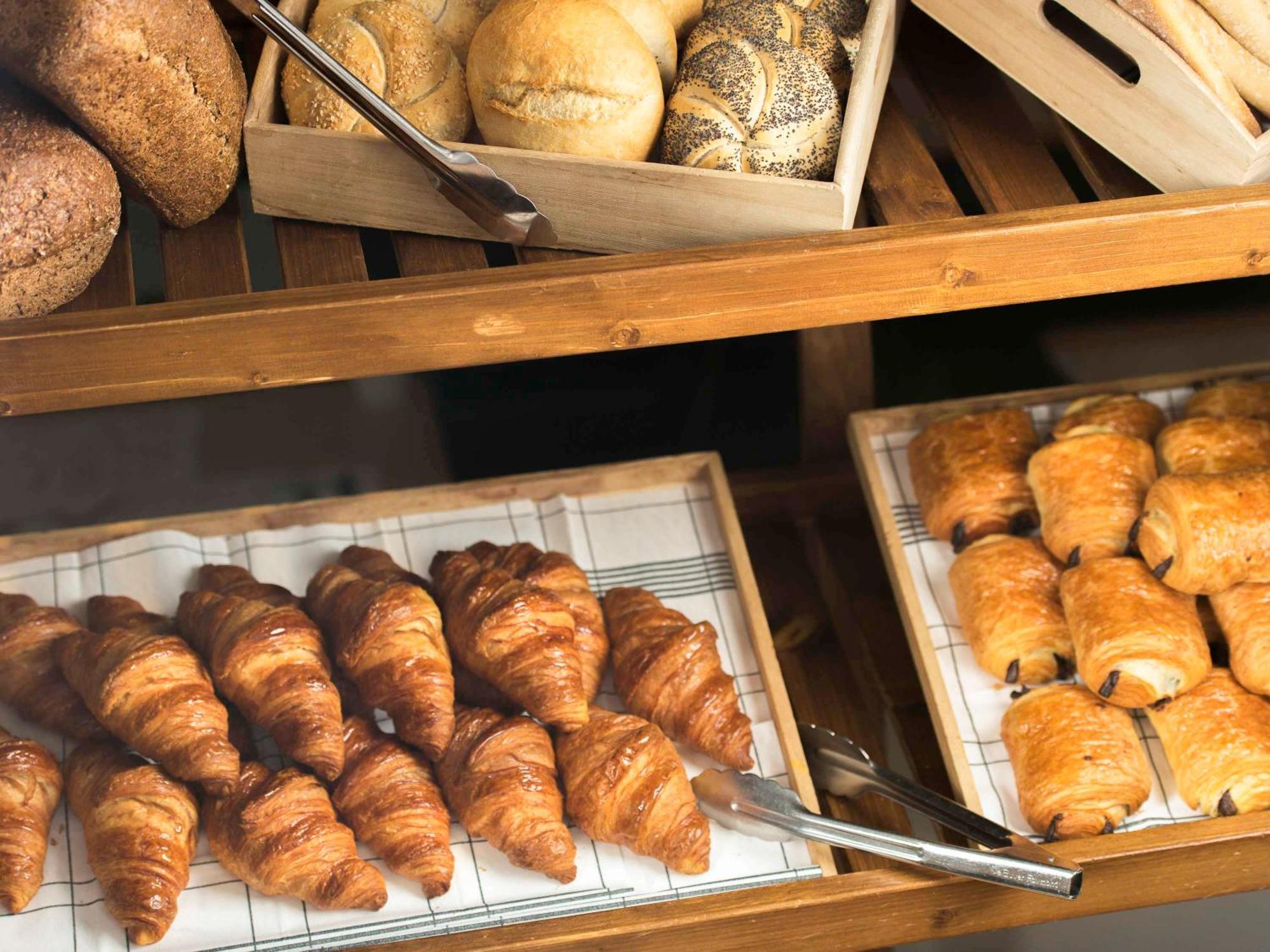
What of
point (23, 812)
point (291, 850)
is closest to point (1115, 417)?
point (291, 850)

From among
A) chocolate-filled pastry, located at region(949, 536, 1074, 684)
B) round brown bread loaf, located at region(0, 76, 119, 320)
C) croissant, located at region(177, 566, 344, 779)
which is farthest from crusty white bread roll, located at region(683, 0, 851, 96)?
croissant, located at region(177, 566, 344, 779)

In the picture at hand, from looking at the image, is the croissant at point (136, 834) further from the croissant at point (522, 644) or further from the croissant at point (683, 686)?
the croissant at point (683, 686)

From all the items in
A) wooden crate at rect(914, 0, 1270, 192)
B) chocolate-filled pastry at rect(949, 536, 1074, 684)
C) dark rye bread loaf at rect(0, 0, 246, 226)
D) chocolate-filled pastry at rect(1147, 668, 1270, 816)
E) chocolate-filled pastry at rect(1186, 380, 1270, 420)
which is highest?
dark rye bread loaf at rect(0, 0, 246, 226)

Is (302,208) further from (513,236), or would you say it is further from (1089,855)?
(1089,855)

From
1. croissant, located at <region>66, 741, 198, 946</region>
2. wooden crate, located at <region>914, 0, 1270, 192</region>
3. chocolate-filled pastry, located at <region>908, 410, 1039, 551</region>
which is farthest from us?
chocolate-filled pastry, located at <region>908, 410, 1039, 551</region>

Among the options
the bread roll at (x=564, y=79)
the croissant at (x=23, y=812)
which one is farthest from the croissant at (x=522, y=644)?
the bread roll at (x=564, y=79)

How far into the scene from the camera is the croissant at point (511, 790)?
1.37 metres

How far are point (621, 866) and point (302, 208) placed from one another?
0.74 metres

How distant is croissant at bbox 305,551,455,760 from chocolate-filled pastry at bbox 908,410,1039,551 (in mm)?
642

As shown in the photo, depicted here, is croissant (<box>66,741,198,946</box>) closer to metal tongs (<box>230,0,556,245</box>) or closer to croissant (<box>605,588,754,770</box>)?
croissant (<box>605,588,754,770</box>)

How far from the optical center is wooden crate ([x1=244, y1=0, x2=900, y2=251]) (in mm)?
1097

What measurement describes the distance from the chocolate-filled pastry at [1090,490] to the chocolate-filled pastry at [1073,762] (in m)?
0.18

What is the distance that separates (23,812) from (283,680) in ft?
0.94

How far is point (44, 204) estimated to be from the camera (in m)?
1.05
